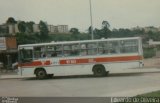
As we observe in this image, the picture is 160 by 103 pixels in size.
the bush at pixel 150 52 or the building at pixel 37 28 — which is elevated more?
the building at pixel 37 28

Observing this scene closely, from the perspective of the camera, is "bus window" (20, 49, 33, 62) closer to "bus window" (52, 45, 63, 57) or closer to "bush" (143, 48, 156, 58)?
"bus window" (52, 45, 63, 57)

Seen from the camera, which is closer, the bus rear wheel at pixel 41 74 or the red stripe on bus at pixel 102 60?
the red stripe on bus at pixel 102 60

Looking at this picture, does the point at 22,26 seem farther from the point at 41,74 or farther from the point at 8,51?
the point at 8,51

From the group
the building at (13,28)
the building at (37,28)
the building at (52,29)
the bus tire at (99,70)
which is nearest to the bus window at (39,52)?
the bus tire at (99,70)

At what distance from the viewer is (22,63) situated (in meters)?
21.0

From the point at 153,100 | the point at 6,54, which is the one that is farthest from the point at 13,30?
the point at 6,54

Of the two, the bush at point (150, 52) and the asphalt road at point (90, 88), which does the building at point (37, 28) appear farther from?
the bush at point (150, 52)

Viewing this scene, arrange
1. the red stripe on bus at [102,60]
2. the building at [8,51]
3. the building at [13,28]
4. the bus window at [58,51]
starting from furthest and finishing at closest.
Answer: the building at [8,51]
the bus window at [58,51]
the red stripe on bus at [102,60]
the building at [13,28]

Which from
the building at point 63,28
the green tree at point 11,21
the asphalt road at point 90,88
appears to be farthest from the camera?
the asphalt road at point 90,88

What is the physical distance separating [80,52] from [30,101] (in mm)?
9491

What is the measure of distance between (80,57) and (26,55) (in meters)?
2.85

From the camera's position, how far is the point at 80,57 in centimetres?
1989

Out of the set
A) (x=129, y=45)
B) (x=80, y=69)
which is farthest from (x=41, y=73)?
(x=129, y=45)

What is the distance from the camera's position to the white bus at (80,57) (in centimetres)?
1914
